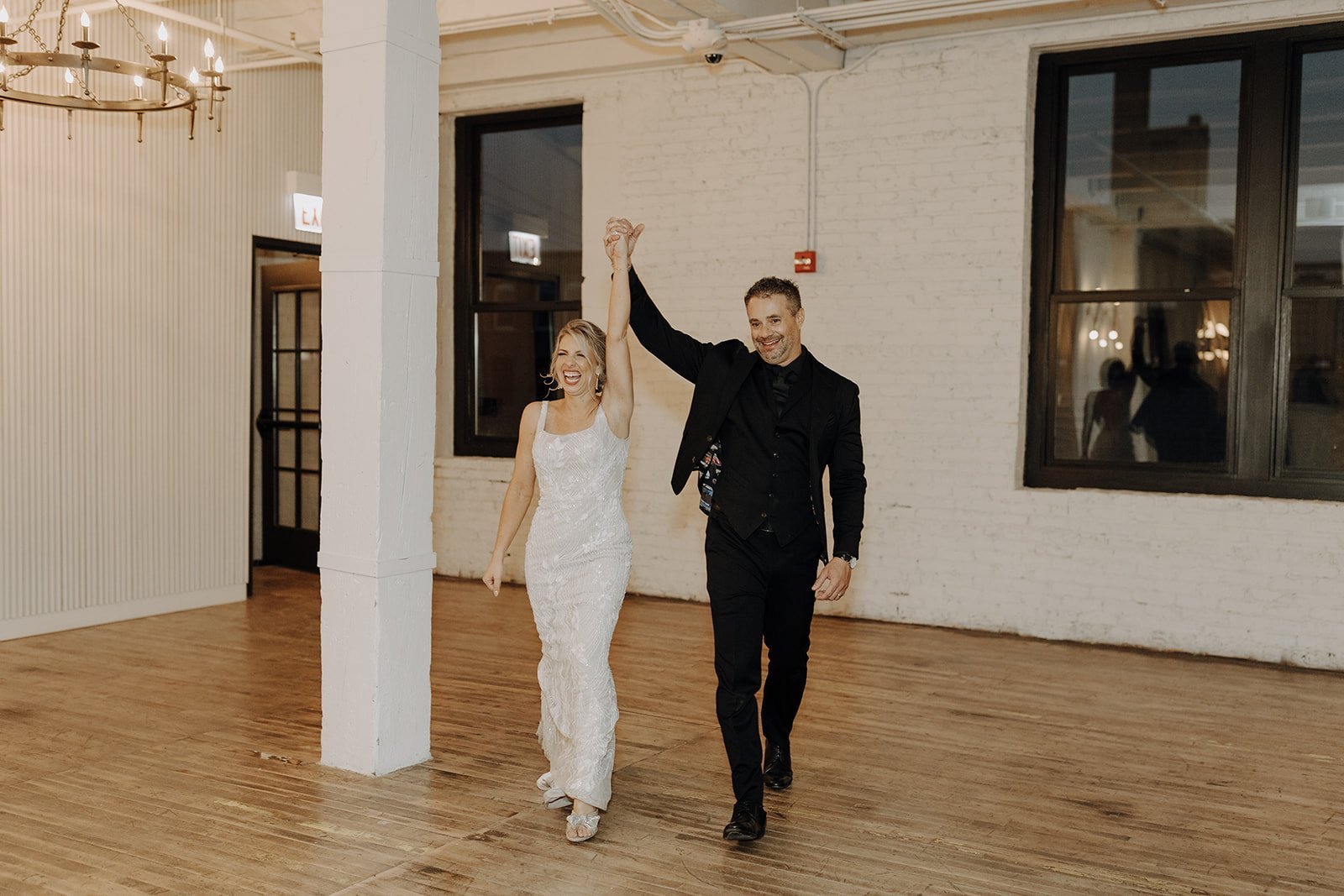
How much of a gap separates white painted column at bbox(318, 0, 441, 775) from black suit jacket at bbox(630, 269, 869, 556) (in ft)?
2.76

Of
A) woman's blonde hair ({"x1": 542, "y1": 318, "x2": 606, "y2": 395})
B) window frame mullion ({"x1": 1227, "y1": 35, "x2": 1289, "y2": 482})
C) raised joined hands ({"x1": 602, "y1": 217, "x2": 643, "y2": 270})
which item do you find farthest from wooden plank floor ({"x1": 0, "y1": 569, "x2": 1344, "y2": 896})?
raised joined hands ({"x1": 602, "y1": 217, "x2": 643, "y2": 270})

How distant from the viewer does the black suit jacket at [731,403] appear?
368cm

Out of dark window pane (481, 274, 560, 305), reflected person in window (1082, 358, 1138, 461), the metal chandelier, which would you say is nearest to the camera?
the metal chandelier

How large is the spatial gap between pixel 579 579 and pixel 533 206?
531 centimetres

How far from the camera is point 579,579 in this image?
146 inches

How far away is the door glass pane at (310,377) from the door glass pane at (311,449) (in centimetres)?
19

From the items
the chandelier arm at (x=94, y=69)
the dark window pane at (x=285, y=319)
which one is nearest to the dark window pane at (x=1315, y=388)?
the chandelier arm at (x=94, y=69)

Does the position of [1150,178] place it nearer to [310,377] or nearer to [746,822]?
[746,822]

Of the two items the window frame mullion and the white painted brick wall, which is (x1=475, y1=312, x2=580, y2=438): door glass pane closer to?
the white painted brick wall

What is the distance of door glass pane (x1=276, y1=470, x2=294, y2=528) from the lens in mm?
8844

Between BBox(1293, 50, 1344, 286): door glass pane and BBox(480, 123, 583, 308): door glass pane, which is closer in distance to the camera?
BBox(1293, 50, 1344, 286): door glass pane

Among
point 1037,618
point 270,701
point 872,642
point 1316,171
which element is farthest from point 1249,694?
point 270,701

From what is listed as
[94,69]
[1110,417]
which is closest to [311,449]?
[94,69]

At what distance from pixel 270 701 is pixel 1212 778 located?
3653mm
